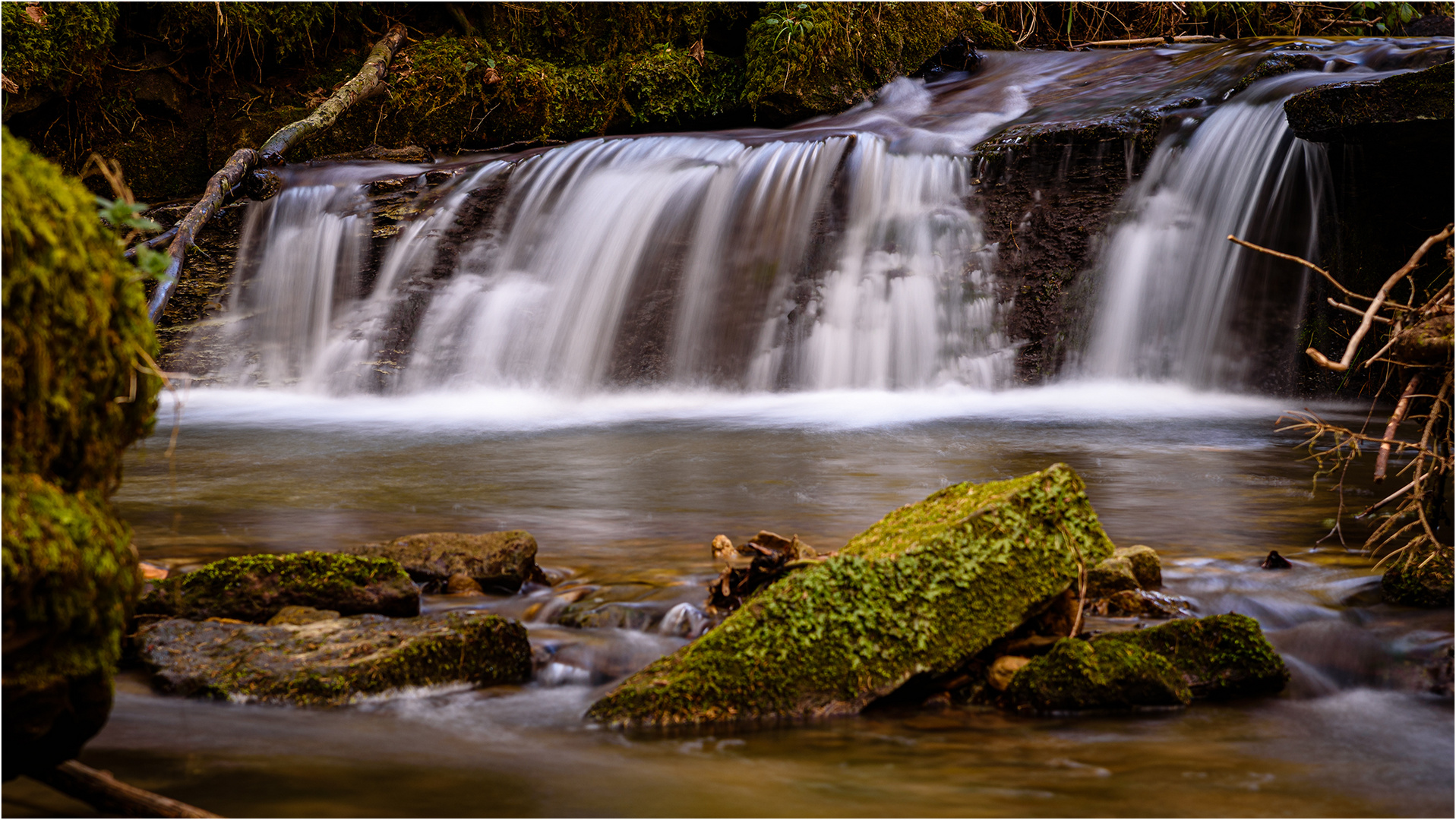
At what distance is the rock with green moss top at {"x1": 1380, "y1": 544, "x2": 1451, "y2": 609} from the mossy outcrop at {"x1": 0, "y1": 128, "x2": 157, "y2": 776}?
10.8ft

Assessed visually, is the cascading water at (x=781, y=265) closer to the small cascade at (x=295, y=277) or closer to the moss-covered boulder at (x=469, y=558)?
the small cascade at (x=295, y=277)

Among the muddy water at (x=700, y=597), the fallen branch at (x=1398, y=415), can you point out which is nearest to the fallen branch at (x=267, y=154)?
the muddy water at (x=700, y=597)

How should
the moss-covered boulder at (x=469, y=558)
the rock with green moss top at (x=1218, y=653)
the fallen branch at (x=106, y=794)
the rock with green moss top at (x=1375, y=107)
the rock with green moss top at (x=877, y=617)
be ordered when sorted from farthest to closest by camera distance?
the rock with green moss top at (x=1375, y=107) → the moss-covered boulder at (x=469, y=558) → the rock with green moss top at (x=1218, y=653) → the rock with green moss top at (x=877, y=617) → the fallen branch at (x=106, y=794)

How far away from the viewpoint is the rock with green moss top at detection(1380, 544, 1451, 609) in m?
3.25

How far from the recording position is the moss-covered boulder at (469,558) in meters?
3.52

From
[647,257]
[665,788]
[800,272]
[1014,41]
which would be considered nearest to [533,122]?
[647,257]

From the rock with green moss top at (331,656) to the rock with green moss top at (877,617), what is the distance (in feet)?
1.32

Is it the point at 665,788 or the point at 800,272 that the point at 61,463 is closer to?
the point at 665,788

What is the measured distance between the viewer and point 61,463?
5.30 ft

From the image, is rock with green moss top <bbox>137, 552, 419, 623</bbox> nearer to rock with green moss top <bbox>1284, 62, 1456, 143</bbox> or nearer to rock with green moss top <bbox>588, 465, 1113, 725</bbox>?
rock with green moss top <bbox>588, 465, 1113, 725</bbox>

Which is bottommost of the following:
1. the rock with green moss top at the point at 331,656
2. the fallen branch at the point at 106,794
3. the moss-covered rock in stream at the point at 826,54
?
the rock with green moss top at the point at 331,656

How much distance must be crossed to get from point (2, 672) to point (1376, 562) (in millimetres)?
3827

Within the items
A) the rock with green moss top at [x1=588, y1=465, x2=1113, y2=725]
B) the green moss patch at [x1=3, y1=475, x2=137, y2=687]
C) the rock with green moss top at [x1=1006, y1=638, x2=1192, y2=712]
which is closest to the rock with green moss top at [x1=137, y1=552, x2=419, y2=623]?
the rock with green moss top at [x1=588, y1=465, x2=1113, y2=725]

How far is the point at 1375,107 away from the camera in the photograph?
6.87 meters
